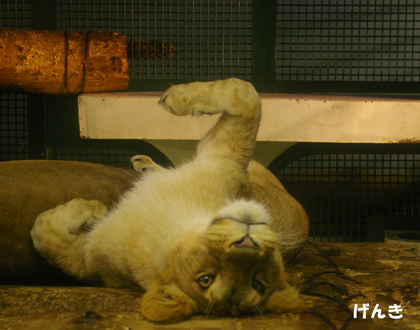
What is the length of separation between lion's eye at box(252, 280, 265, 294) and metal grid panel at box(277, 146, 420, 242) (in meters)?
1.88

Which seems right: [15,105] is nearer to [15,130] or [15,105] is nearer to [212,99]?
[15,130]

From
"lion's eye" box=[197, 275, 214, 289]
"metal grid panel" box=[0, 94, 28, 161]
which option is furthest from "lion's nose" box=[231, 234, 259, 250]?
"metal grid panel" box=[0, 94, 28, 161]

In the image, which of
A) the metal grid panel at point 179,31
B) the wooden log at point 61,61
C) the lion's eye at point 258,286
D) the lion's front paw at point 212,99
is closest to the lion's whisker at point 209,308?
the lion's eye at point 258,286

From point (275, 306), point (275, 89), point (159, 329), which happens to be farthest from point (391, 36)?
point (159, 329)

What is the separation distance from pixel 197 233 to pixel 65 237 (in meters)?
0.53

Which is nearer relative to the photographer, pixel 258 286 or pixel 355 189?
pixel 258 286

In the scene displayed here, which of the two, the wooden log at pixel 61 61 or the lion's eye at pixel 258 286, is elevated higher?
the wooden log at pixel 61 61

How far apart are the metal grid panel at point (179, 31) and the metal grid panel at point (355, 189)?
2.51 ft

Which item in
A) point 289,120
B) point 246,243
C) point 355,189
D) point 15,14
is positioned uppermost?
point 15,14

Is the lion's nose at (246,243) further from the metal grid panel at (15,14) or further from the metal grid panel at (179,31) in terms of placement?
the metal grid panel at (15,14)

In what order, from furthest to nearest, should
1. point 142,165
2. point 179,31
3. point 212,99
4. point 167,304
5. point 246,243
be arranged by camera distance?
1. point 179,31
2. point 142,165
3. point 212,99
4. point 167,304
5. point 246,243

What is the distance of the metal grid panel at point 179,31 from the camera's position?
2.97 m

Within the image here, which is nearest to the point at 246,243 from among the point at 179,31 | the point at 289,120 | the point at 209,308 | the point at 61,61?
the point at 209,308

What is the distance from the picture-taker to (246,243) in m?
1.18
